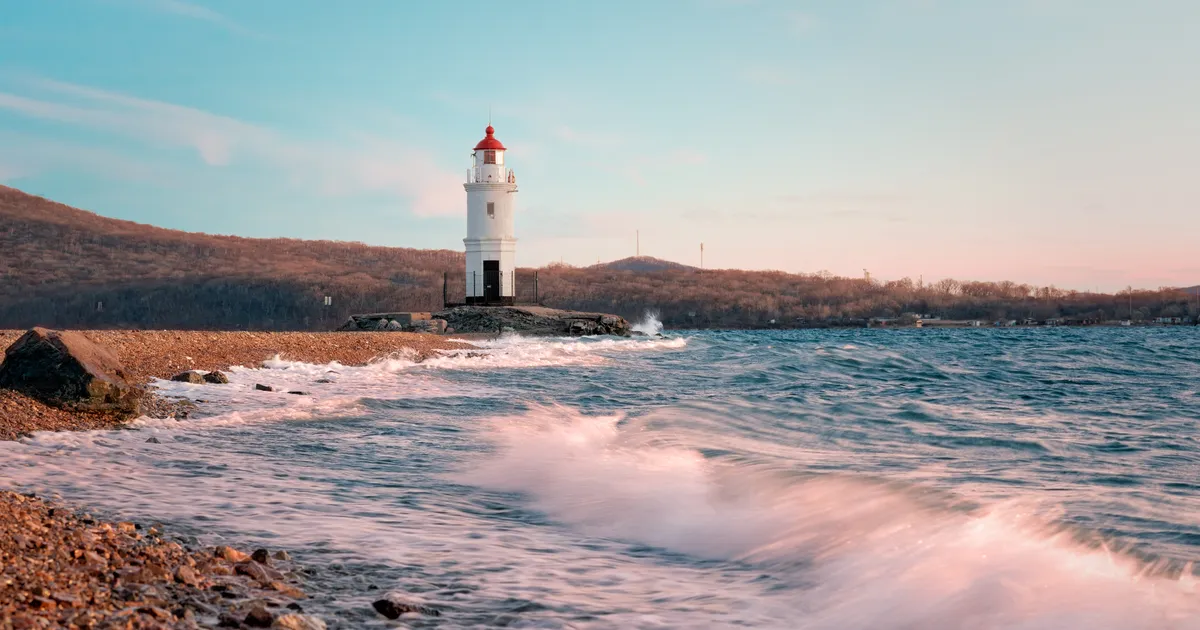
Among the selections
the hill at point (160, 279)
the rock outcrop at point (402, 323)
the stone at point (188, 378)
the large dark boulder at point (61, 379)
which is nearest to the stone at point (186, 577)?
the large dark boulder at point (61, 379)

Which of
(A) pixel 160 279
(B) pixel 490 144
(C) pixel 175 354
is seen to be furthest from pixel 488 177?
(A) pixel 160 279

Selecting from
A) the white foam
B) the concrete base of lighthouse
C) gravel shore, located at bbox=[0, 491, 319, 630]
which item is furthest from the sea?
the concrete base of lighthouse

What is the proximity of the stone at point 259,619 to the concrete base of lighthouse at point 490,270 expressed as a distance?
1491 inches

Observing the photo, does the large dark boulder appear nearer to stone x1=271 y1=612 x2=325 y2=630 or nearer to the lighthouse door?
stone x1=271 y1=612 x2=325 y2=630

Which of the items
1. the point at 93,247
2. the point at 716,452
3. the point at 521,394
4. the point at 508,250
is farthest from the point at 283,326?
the point at 716,452

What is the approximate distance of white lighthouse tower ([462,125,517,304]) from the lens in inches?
1602

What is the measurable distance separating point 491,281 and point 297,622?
3848 cm

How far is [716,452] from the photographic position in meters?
9.48

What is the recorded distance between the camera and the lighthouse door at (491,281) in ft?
136

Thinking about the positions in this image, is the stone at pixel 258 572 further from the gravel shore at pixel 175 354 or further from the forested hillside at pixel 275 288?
the forested hillside at pixel 275 288

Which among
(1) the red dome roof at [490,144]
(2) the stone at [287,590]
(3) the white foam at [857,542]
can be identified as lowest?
(3) the white foam at [857,542]

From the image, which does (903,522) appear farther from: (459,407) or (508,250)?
(508,250)

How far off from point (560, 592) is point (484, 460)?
4.03m

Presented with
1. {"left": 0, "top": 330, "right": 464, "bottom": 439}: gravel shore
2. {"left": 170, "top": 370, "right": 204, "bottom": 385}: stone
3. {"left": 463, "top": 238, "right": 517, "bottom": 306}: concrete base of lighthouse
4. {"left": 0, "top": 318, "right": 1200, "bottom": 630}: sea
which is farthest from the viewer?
{"left": 463, "top": 238, "right": 517, "bottom": 306}: concrete base of lighthouse
